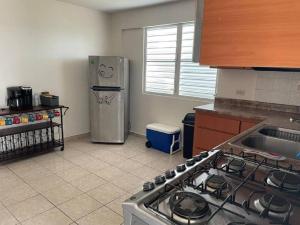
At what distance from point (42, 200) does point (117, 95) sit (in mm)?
2034

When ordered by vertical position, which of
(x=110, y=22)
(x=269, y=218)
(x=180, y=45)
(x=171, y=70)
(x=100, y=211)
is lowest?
(x=100, y=211)

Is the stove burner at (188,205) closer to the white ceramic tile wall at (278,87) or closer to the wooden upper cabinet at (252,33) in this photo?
the wooden upper cabinet at (252,33)

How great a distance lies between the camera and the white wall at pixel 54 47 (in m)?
3.19

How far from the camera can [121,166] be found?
3.15m

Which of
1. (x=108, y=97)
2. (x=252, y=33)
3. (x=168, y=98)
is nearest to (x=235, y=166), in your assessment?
(x=252, y=33)

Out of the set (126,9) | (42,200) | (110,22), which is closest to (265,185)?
(42,200)

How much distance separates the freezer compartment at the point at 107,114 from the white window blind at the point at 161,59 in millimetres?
607

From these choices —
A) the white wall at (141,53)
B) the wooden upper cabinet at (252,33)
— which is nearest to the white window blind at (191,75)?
the white wall at (141,53)

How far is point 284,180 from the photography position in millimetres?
911

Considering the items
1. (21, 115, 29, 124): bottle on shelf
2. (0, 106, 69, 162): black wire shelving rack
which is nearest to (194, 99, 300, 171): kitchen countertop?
(0, 106, 69, 162): black wire shelving rack

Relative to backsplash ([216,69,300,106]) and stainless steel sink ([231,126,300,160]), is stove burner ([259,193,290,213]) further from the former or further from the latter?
backsplash ([216,69,300,106])

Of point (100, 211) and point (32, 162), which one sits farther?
point (32, 162)

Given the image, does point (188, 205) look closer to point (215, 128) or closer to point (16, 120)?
point (215, 128)

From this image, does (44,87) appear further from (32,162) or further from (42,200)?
(42,200)
